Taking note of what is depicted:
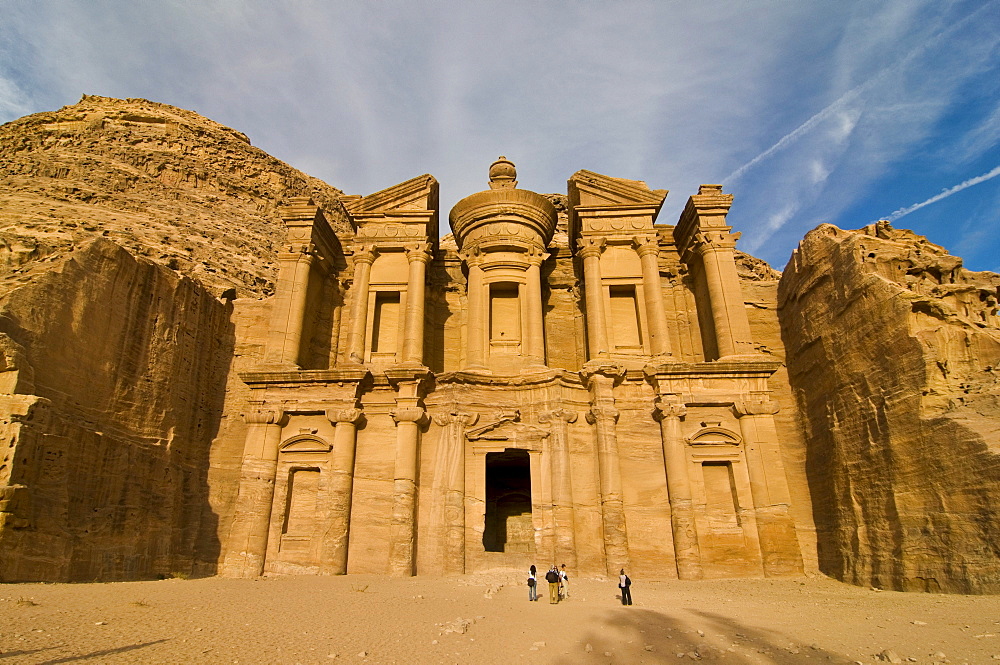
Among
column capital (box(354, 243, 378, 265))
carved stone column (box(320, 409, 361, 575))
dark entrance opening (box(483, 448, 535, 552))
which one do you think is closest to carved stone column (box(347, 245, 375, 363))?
column capital (box(354, 243, 378, 265))

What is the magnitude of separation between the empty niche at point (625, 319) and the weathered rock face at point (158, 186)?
16.0 meters

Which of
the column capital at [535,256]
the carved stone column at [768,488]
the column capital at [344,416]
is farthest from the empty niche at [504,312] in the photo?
the carved stone column at [768,488]

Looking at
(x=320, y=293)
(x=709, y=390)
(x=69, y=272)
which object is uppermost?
(x=320, y=293)

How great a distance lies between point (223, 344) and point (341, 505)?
8.99 m

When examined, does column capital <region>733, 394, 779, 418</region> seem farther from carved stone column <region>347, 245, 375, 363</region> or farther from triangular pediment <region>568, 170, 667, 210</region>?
carved stone column <region>347, 245, 375, 363</region>

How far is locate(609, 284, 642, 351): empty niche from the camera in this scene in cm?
2067

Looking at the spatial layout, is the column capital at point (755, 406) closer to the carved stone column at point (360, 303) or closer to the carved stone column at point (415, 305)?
the carved stone column at point (415, 305)

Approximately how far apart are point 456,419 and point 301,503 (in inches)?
214

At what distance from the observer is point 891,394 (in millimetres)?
14719

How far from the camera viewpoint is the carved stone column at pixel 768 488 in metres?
16.1

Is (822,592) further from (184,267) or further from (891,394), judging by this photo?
(184,267)

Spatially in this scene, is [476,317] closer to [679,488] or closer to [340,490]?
[340,490]

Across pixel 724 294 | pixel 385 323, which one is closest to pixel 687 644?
pixel 724 294

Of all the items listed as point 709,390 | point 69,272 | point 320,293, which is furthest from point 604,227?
point 69,272
